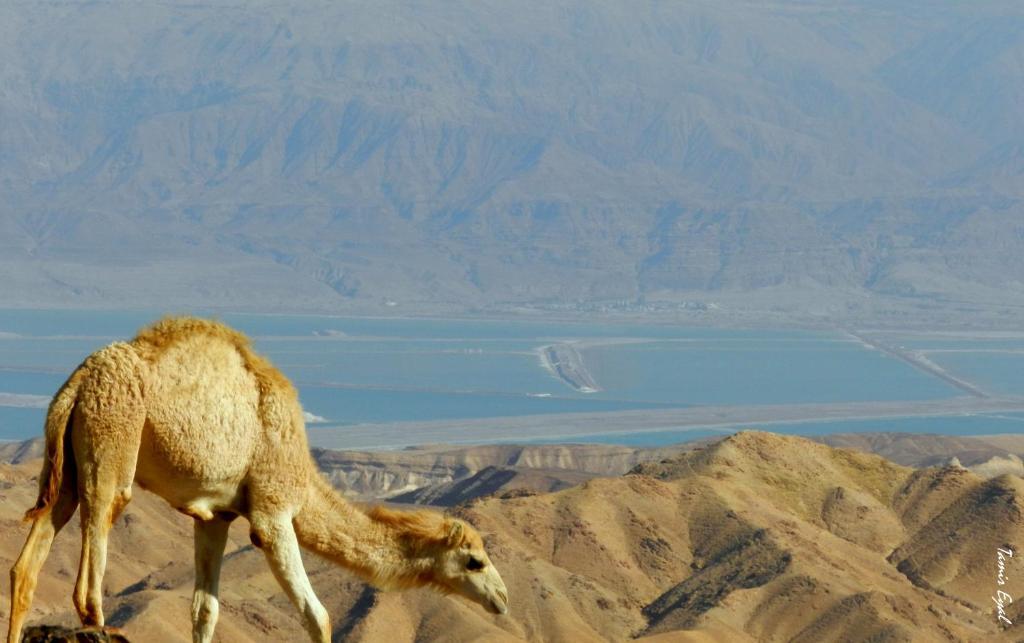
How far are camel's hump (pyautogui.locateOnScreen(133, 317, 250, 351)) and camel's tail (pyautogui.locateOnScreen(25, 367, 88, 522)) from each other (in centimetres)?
45

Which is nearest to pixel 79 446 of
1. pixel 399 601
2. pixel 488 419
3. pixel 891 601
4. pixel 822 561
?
pixel 399 601

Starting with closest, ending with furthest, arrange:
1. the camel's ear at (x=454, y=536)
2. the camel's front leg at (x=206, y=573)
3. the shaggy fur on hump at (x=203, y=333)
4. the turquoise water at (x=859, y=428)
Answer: the shaggy fur on hump at (x=203, y=333)
the camel's front leg at (x=206, y=573)
the camel's ear at (x=454, y=536)
the turquoise water at (x=859, y=428)

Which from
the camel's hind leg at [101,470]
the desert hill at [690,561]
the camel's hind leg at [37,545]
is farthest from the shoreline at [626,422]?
the camel's hind leg at [101,470]

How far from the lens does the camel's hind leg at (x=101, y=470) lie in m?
10.7

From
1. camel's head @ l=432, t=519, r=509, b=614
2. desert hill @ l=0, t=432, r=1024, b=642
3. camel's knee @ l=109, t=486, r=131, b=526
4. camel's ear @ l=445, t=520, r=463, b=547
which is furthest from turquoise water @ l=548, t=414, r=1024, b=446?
camel's knee @ l=109, t=486, r=131, b=526

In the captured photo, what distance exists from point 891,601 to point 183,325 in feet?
115

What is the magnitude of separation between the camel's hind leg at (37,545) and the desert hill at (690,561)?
2439cm

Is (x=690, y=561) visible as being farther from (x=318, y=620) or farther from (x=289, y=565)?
(x=289, y=565)

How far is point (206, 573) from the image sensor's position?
461 inches

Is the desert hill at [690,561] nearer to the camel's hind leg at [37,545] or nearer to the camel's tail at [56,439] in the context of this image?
the camel's hind leg at [37,545]

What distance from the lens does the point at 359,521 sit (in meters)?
11.9

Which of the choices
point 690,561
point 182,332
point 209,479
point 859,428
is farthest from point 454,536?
point 859,428

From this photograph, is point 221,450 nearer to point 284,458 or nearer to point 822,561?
point 284,458

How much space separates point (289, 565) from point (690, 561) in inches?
1566
